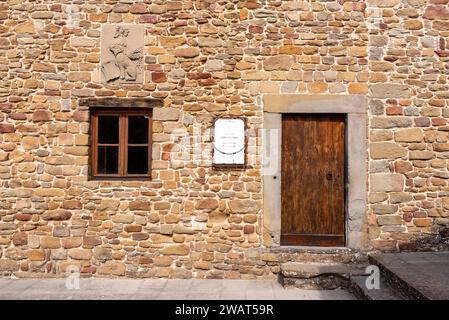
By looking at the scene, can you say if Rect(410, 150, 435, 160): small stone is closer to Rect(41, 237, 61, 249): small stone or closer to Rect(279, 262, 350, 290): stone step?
Rect(279, 262, 350, 290): stone step

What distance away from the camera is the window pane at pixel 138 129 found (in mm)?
5578

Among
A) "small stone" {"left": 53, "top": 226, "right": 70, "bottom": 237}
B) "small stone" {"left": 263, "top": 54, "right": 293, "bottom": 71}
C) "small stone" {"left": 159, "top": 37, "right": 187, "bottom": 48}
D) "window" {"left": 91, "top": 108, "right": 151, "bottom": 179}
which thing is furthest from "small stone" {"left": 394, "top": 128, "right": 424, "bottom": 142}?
"small stone" {"left": 53, "top": 226, "right": 70, "bottom": 237}

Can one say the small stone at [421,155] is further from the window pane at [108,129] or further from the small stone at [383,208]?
the window pane at [108,129]

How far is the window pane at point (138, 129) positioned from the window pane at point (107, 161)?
318 millimetres

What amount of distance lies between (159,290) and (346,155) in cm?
304

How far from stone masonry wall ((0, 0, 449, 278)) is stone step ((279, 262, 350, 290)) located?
37 centimetres

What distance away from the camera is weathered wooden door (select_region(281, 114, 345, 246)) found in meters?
5.55

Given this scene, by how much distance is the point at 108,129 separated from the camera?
5586mm

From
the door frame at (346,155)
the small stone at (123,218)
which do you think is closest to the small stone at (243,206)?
the door frame at (346,155)

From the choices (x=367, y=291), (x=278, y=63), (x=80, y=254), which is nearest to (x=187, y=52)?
(x=278, y=63)

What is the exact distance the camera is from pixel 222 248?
5.40m

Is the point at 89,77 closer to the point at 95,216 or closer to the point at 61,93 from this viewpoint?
the point at 61,93
